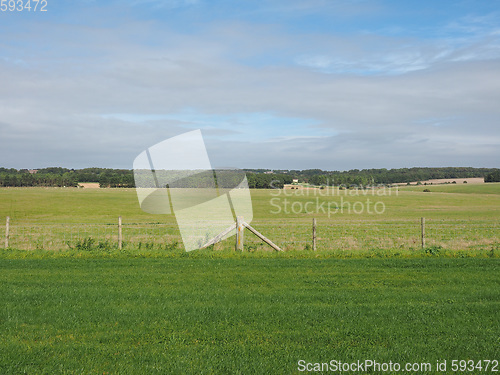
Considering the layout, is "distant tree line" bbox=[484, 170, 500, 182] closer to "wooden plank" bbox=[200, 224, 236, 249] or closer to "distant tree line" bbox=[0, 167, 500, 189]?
"distant tree line" bbox=[0, 167, 500, 189]

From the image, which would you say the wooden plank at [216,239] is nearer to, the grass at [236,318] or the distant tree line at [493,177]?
the grass at [236,318]

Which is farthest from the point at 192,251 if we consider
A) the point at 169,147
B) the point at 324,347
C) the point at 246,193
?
the point at 324,347

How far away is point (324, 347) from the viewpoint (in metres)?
6.12

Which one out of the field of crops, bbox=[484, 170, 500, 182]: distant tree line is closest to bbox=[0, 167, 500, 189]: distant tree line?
bbox=[484, 170, 500, 182]: distant tree line

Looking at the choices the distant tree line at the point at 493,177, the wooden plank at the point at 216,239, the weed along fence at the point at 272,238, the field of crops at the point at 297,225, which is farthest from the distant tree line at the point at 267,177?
the wooden plank at the point at 216,239

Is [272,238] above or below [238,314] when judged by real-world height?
below

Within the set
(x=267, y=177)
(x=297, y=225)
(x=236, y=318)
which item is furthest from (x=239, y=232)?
(x=267, y=177)

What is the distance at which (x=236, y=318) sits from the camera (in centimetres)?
751

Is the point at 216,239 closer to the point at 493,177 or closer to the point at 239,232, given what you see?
the point at 239,232

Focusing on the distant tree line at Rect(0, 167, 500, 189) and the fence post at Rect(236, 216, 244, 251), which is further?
the distant tree line at Rect(0, 167, 500, 189)

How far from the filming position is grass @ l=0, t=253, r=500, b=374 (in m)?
5.74

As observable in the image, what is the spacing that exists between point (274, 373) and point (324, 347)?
1.12 metres

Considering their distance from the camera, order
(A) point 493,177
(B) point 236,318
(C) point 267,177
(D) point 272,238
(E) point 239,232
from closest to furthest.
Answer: (B) point 236,318, (E) point 239,232, (D) point 272,238, (C) point 267,177, (A) point 493,177

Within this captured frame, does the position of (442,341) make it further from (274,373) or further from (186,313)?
(186,313)
